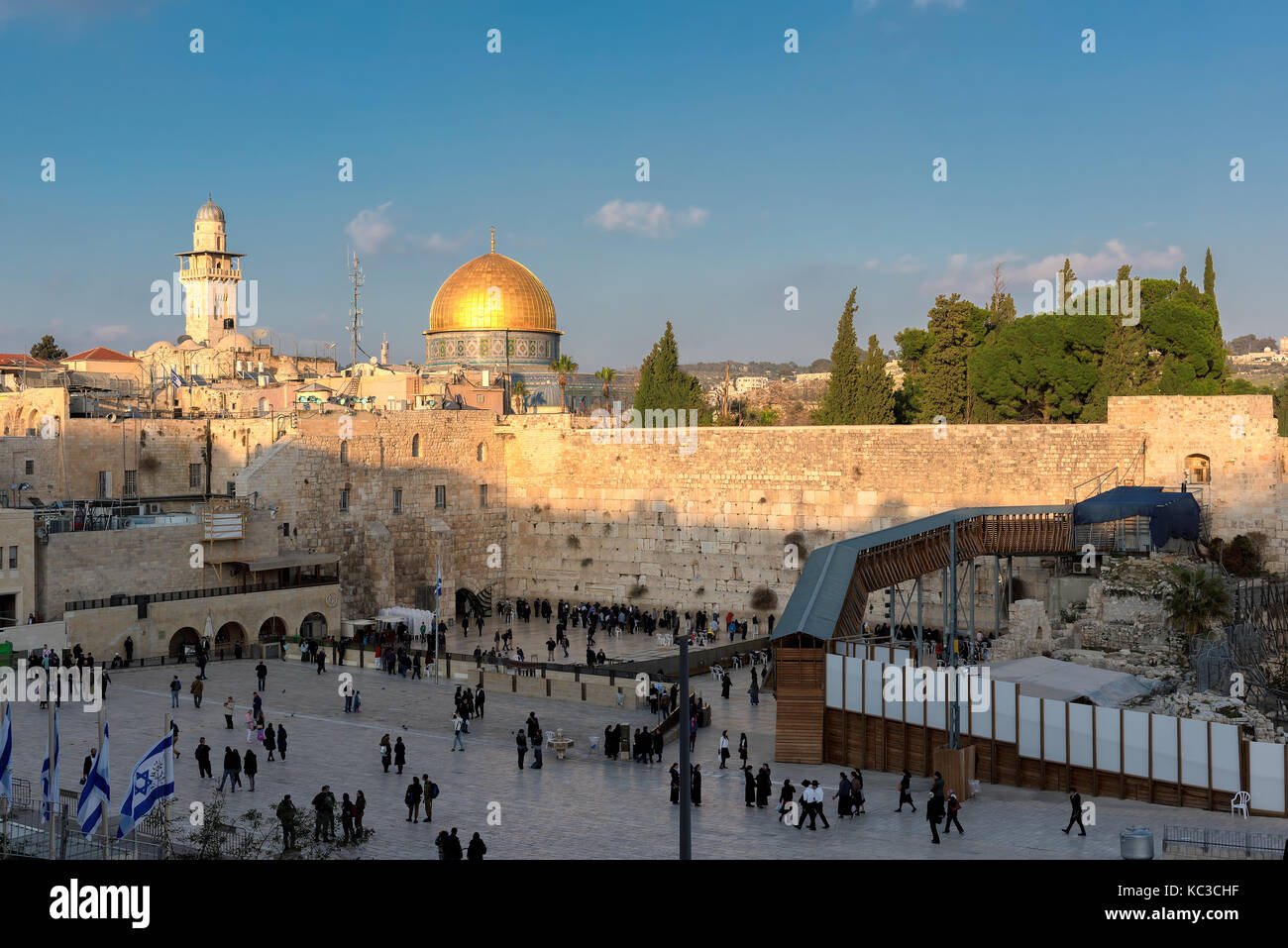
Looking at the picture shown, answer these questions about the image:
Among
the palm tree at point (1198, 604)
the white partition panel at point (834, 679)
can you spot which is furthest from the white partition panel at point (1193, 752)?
the palm tree at point (1198, 604)

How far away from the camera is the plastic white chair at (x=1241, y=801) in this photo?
49.1ft

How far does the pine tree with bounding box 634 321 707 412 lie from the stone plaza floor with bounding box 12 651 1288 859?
19759mm

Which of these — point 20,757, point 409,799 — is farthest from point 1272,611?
point 20,757

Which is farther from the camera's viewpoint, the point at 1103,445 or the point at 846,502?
the point at 846,502

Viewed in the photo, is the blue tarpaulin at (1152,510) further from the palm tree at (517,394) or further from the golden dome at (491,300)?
the golden dome at (491,300)

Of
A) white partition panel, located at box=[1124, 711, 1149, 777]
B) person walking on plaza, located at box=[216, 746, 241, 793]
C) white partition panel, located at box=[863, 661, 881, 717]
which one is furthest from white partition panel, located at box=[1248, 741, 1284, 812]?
person walking on plaza, located at box=[216, 746, 241, 793]

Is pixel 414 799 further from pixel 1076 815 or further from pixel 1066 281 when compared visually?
pixel 1066 281

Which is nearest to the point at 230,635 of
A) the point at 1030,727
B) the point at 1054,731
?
the point at 1030,727

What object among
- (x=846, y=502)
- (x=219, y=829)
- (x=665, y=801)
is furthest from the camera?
(x=846, y=502)

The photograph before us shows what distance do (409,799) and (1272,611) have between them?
1866 centimetres

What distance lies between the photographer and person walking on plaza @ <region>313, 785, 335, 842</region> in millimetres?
13445

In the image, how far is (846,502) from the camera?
32.2m
